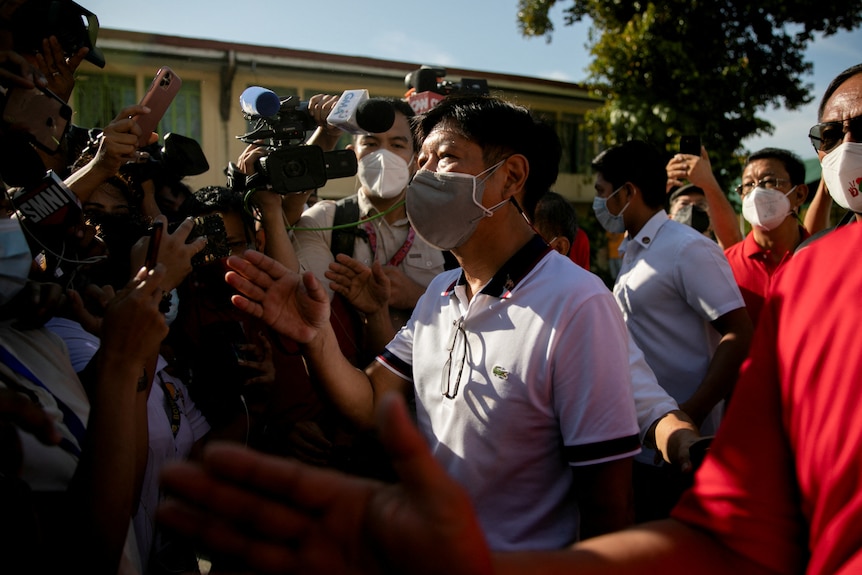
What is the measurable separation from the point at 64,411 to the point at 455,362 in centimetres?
103

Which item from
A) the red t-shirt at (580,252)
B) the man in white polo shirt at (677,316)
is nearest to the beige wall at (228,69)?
the red t-shirt at (580,252)

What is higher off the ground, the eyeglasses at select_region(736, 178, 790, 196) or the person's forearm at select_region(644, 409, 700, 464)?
the eyeglasses at select_region(736, 178, 790, 196)

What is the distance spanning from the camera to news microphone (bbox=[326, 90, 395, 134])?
2824 mm

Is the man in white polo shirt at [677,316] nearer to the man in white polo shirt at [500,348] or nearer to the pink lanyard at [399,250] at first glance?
the man in white polo shirt at [500,348]

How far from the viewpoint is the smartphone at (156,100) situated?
256 centimetres

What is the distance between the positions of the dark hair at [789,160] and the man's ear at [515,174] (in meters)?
2.78

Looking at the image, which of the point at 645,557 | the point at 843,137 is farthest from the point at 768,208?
the point at 645,557

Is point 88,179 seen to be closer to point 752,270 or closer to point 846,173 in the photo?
point 846,173

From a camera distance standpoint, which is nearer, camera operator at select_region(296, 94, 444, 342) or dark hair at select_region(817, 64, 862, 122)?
dark hair at select_region(817, 64, 862, 122)

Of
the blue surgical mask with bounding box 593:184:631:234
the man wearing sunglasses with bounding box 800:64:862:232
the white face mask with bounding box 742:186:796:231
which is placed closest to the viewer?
the man wearing sunglasses with bounding box 800:64:862:232

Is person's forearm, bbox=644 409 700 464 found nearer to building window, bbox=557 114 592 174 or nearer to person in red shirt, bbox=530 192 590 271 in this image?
person in red shirt, bbox=530 192 590 271

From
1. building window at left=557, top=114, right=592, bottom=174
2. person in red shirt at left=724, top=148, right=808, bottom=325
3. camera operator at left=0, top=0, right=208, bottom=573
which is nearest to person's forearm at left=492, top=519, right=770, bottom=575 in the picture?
camera operator at left=0, top=0, right=208, bottom=573

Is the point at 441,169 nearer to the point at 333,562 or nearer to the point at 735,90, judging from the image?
the point at 333,562

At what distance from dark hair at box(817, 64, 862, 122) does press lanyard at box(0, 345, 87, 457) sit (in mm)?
2388
